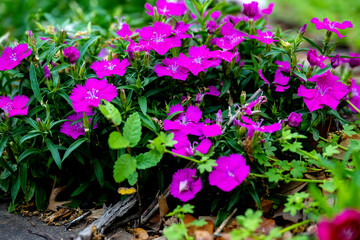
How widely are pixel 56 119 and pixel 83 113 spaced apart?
0.34 metres

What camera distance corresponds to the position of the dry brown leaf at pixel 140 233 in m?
1.73

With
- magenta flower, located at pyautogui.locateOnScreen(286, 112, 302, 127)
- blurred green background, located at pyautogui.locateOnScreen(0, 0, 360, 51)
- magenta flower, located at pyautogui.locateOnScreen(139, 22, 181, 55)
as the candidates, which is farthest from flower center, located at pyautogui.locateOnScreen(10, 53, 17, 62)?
blurred green background, located at pyautogui.locateOnScreen(0, 0, 360, 51)

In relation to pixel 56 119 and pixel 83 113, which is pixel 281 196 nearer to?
pixel 83 113

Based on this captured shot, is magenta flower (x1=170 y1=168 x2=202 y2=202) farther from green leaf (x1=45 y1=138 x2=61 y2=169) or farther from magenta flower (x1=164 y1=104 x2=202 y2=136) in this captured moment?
green leaf (x1=45 y1=138 x2=61 y2=169)

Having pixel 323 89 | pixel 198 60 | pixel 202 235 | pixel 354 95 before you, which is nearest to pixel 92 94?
pixel 198 60

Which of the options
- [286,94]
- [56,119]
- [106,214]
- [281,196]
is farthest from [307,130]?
[56,119]

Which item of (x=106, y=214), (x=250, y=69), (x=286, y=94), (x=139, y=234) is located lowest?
(x=139, y=234)

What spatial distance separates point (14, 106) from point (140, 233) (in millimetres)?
926

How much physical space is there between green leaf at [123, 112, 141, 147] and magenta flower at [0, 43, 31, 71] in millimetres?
734

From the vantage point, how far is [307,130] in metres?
1.86

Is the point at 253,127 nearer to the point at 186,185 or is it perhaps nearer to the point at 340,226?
the point at 186,185

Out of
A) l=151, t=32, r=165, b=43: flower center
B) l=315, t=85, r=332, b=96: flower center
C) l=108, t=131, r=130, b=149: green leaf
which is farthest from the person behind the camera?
l=151, t=32, r=165, b=43: flower center

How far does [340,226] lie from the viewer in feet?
3.45

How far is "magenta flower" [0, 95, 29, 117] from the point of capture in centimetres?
178
